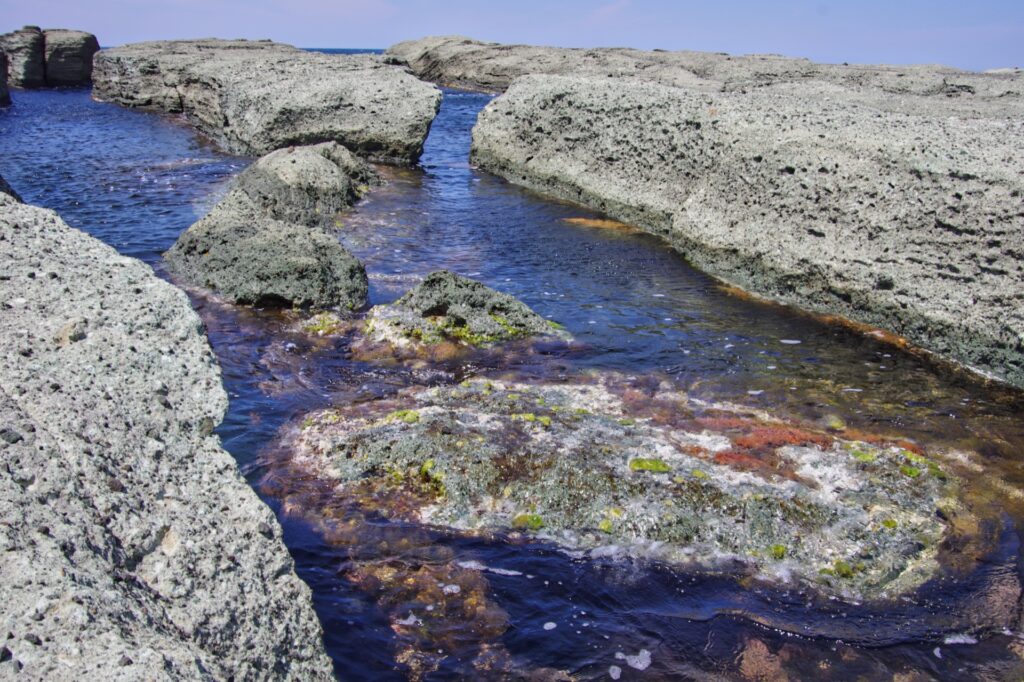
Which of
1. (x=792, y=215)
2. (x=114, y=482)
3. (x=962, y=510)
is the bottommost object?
(x=962, y=510)

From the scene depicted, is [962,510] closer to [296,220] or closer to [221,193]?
[296,220]

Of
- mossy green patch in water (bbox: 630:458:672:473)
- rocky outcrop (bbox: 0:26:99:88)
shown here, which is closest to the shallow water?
mossy green patch in water (bbox: 630:458:672:473)

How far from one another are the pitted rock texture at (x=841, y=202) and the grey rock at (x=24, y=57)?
118 feet

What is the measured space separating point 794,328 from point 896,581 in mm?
5046

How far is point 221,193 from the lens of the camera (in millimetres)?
15906

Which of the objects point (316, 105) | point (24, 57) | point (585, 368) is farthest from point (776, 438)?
point (24, 57)

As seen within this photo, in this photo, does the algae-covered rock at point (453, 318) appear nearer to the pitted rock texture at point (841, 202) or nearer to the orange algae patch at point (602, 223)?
the pitted rock texture at point (841, 202)

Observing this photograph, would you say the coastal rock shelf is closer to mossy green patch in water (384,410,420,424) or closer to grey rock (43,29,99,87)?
mossy green patch in water (384,410,420,424)

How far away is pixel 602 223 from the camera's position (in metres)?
15.0

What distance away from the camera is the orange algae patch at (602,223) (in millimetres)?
14617

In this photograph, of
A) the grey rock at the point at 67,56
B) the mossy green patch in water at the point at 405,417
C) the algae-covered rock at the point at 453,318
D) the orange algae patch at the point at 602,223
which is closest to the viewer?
the mossy green patch in water at the point at 405,417

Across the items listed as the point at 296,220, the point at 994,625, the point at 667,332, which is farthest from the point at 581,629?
the point at 296,220

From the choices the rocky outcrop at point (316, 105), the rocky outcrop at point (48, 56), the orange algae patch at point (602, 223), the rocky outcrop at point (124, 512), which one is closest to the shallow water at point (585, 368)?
the orange algae patch at point (602, 223)

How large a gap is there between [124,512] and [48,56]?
149ft
